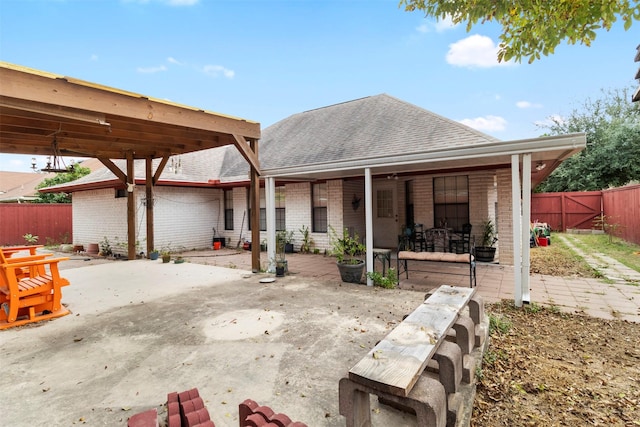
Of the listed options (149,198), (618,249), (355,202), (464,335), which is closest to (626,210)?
(618,249)

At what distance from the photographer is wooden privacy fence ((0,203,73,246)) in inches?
543

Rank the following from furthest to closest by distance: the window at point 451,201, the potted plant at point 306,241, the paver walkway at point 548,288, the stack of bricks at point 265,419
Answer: the potted plant at point 306,241 → the window at point 451,201 → the paver walkway at point 548,288 → the stack of bricks at point 265,419

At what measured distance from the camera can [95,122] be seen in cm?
496

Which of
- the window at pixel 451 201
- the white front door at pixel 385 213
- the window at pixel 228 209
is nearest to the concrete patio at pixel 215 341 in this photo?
the window at pixel 451 201

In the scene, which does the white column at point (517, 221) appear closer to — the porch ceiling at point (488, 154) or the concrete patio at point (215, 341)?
the porch ceiling at point (488, 154)

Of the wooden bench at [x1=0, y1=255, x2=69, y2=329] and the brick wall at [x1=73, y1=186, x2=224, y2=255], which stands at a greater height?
the brick wall at [x1=73, y1=186, x2=224, y2=255]

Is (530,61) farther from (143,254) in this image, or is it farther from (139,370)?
(143,254)

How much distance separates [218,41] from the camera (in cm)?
1148

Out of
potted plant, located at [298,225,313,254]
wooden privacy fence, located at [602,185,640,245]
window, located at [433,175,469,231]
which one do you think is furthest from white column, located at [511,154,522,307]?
wooden privacy fence, located at [602,185,640,245]

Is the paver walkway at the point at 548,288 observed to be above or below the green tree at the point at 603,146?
below

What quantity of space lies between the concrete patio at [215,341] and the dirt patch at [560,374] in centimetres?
76

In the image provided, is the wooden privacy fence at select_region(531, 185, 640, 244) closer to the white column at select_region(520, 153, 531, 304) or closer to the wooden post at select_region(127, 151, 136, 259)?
the white column at select_region(520, 153, 531, 304)

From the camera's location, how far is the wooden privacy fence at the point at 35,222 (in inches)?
543

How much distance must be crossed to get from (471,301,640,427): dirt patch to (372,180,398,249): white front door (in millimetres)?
6273
